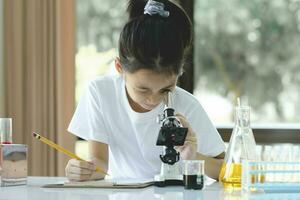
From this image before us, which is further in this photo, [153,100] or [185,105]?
[185,105]

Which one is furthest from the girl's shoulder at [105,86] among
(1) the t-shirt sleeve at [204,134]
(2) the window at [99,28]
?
(2) the window at [99,28]

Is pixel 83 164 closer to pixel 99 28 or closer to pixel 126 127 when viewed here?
pixel 126 127

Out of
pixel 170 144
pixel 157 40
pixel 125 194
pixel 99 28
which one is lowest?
pixel 125 194

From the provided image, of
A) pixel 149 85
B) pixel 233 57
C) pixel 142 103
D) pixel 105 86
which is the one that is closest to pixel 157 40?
pixel 149 85

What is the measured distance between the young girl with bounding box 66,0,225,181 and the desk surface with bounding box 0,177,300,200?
0.25 metres

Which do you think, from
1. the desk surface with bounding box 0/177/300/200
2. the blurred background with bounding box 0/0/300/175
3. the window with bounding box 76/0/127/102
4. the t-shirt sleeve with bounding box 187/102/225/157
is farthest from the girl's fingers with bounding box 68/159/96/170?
the window with bounding box 76/0/127/102

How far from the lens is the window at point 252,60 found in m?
3.34

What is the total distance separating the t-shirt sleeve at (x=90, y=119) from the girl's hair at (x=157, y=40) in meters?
0.25

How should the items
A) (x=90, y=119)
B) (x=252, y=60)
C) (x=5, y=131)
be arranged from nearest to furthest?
(x=5, y=131) → (x=90, y=119) → (x=252, y=60)

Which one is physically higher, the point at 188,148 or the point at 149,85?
the point at 149,85

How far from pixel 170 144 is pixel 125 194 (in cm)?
22

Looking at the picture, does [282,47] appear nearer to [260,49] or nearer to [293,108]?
[260,49]

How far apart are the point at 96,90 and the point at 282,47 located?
1627 millimetres

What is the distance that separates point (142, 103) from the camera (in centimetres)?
190
